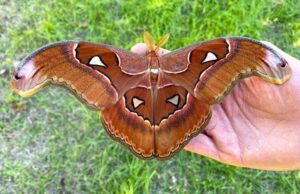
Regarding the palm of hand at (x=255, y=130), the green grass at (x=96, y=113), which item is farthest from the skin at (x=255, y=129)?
the green grass at (x=96, y=113)

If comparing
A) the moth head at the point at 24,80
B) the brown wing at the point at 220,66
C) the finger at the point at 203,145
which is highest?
the brown wing at the point at 220,66

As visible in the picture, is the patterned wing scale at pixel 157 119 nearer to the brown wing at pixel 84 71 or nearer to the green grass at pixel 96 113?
the brown wing at pixel 84 71

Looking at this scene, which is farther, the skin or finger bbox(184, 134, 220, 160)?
finger bbox(184, 134, 220, 160)

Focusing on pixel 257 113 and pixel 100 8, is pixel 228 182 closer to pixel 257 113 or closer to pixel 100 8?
pixel 257 113

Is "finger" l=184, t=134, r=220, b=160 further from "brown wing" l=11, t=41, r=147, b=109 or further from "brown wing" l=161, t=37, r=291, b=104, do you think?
"brown wing" l=11, t=41, r=147, b=109

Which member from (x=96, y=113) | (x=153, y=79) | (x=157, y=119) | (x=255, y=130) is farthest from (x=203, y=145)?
(x=96, y=113)

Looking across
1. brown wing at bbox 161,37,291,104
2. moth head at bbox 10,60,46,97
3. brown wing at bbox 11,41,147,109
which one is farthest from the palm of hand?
moth head at bbox 10,60,46,97

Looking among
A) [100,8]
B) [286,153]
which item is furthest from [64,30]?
[286,153]
